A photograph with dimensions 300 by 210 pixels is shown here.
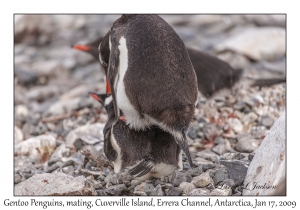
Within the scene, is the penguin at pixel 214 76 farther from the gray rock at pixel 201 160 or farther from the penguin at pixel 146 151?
the penguin at pixel 146 151

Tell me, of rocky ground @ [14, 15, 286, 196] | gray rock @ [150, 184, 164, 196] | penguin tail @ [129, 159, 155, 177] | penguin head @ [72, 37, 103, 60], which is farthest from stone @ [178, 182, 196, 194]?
penguin head @ [72, 37, 103, 60]

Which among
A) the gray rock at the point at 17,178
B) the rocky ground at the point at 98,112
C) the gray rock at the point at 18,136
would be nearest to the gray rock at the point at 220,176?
the rocky ground at the point at 98,112

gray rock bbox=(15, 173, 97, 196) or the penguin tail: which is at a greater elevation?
the penguin tail

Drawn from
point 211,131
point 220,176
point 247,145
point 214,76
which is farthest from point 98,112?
point 220,176

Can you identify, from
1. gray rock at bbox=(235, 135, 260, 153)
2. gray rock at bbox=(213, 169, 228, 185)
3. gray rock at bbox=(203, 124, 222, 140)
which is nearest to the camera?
gray rock at bbox=(213, 169, 228, 185)

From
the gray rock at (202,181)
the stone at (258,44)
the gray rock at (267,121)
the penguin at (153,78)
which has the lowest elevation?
the gray rock at (202,181)

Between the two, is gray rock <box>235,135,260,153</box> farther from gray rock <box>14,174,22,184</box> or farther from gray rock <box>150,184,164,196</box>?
gray rock <box>14,174,22,184</box>
